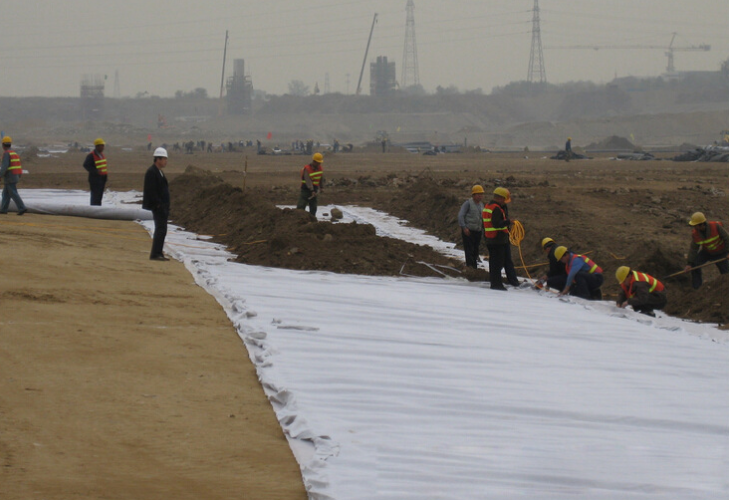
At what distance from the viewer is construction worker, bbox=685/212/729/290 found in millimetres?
11445

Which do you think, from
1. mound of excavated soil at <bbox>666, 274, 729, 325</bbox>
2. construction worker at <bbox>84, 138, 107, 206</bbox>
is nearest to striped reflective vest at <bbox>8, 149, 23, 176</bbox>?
construction worker at <bbox>84, 138, 107, 206</bbox>

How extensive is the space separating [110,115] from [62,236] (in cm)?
14497

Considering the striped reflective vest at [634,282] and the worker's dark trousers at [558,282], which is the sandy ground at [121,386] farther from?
the striped reflective vest at [634,282]

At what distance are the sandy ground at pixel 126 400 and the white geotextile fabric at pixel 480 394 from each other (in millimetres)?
210

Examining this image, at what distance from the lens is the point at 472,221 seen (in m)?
11.7

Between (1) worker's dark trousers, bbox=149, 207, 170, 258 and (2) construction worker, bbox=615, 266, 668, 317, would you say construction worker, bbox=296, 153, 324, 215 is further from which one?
(2) construction worker, bbox=615, 266, 668, 317

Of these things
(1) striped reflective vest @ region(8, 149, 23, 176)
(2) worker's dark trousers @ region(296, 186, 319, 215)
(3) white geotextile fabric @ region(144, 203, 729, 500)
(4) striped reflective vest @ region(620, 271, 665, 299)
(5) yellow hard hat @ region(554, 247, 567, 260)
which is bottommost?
(3) white geotextile fabric @ region(144, 203, 729, 500)

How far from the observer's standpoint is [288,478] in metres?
4.17

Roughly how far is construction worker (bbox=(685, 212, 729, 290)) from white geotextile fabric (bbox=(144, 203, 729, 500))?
8.75ft

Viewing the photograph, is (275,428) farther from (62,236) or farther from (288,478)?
(62,236)

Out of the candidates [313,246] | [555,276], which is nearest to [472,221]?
[555,276]

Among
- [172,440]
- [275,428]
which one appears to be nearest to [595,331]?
[275,428]

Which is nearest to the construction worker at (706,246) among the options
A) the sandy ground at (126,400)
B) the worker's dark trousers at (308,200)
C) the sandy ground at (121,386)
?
the worker's dark trousers at (308,200)

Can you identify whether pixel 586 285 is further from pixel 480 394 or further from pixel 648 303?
pixel 480 394
